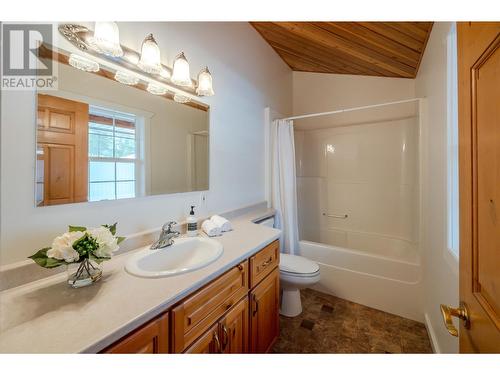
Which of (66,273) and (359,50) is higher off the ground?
(359,50)

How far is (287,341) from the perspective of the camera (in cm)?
152

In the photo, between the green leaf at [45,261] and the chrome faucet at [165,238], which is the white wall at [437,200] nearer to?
the chrome faucet at [165,238]

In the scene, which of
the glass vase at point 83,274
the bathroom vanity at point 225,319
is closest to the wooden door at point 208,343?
the bathroom vanity at point 225,319

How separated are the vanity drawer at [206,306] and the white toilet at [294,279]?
0.69 meters

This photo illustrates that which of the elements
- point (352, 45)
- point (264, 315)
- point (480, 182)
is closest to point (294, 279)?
point (264, 315)

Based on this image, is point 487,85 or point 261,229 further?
point 261,229

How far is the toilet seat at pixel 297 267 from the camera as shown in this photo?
63.8 inches

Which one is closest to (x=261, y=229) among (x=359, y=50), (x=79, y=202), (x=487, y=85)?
(x=79, y=202)

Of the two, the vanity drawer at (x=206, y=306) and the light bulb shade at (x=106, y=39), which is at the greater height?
the light bulb shade at (x=106, y=39)

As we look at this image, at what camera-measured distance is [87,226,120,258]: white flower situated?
73 cm

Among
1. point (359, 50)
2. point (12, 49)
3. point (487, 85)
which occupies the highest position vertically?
point (359, 50)

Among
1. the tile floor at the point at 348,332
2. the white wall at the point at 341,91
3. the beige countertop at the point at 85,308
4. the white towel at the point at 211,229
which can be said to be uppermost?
the white wall at the point at 341,91
